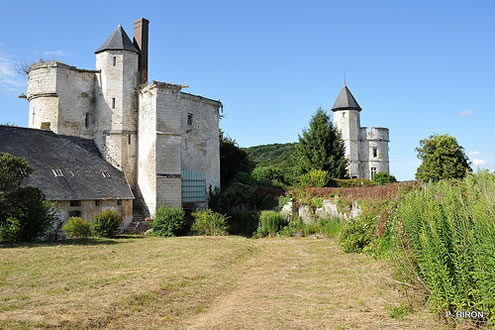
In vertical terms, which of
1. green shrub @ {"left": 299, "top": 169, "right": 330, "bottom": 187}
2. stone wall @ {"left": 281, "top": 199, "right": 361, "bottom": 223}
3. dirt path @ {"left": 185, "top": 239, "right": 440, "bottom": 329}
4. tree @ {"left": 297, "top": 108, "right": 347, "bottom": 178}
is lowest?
dirt path @ {"left": 185, "top": 239, "right": 440, "bottom": 329}

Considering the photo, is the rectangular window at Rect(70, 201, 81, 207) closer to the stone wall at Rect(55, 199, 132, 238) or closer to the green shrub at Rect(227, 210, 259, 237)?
the stone wall at Rect(55, 199, 132, 238)

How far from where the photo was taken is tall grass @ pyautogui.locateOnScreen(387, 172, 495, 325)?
13.6ft

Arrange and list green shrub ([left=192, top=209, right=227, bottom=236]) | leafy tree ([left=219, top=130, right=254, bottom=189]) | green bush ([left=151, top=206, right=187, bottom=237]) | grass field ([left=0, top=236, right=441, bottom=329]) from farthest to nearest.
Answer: leafy tree ([left=219, top=130, right=254, bottom=189]) < green shrub ([left=192, top=209, right=227, bottom=236]) < green bush ([left=151, top=206, right=187, bottom=237]) < grass field ([left=0, top=236, right=441, bottom=329])

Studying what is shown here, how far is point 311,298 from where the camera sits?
669 centimetres

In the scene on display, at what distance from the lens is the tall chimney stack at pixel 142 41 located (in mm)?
22531

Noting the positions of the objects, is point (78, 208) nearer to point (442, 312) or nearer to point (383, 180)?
point (442, 312)

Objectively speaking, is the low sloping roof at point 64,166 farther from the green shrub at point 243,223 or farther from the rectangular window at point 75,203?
the green shrub at point 243,223

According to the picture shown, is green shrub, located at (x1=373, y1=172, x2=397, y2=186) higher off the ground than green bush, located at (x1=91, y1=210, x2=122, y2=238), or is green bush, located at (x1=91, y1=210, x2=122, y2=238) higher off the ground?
green shrub, located at (x1=373, y1=172, x2=397, y2=186)

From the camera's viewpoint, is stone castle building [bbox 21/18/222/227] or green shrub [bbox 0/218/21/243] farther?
stone castle building [bbox 21/18/222/227]

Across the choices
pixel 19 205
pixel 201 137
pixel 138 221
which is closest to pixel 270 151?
pixel 201 137

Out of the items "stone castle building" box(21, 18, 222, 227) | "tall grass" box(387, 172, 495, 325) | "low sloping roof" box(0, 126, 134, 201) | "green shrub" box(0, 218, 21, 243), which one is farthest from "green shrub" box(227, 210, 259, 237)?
"tall grass" box(387, 172, 495, 325)

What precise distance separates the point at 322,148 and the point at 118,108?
1337cm

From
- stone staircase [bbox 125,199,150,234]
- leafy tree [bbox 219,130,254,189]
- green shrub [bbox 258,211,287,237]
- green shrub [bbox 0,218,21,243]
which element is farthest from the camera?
leafy tree [bbox 219,130,254,189]

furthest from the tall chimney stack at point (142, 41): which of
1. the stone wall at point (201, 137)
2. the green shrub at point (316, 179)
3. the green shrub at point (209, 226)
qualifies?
the green shrub at point (316, 179)
